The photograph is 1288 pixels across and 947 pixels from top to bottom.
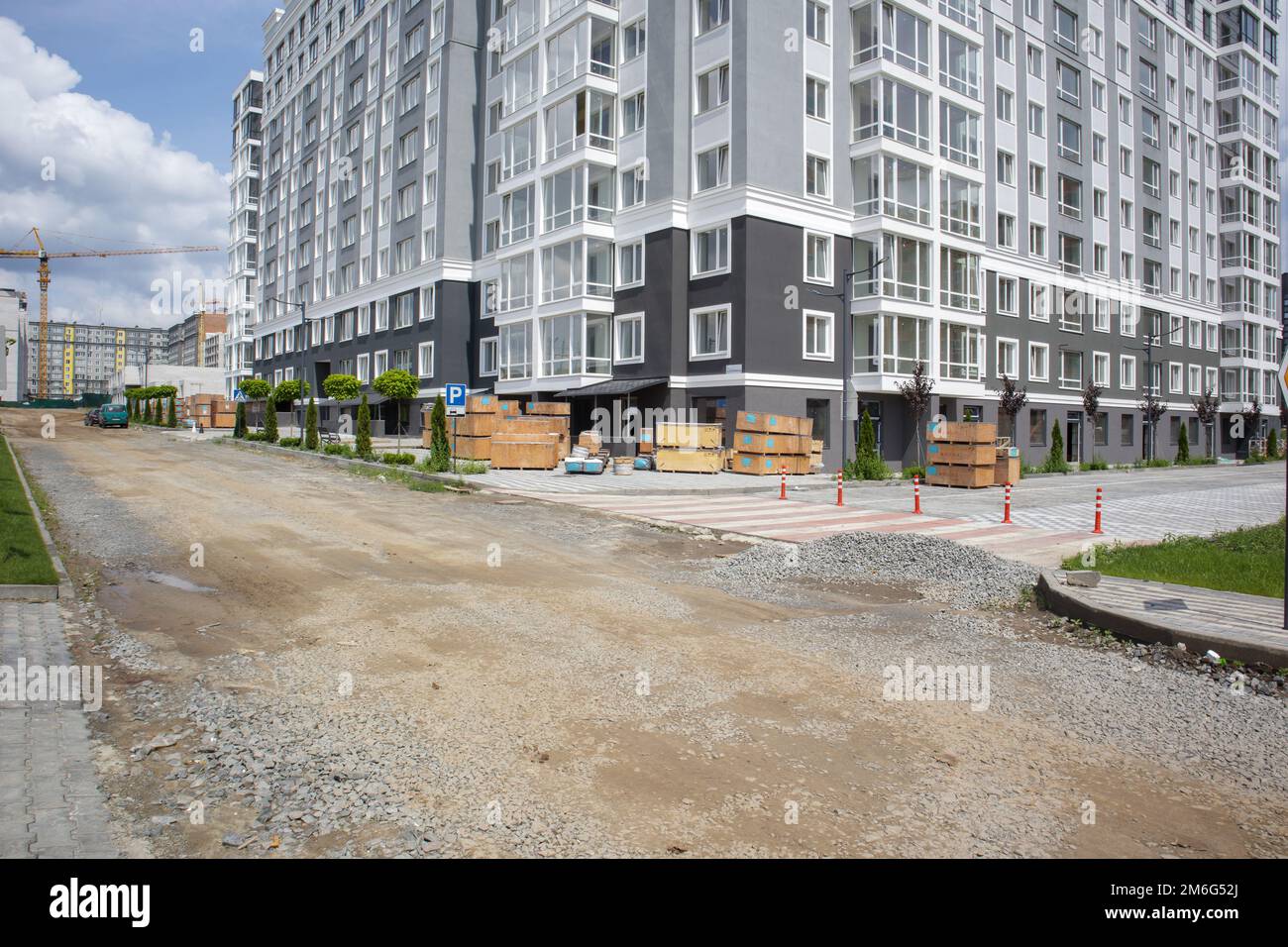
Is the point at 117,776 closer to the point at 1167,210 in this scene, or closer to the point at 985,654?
the point at 985,654

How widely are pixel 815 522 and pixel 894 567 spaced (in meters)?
5.81

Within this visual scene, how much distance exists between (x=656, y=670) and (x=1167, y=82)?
68425mm

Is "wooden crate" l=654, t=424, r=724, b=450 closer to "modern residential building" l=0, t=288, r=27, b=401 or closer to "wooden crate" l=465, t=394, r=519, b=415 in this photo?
"wooden crate" l=465, t=394, r=519, b=415

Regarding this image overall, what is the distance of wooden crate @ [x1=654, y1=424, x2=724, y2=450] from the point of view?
1181 inches

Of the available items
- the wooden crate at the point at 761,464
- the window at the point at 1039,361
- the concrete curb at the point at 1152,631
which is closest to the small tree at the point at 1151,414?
the window at the point at 1039,361

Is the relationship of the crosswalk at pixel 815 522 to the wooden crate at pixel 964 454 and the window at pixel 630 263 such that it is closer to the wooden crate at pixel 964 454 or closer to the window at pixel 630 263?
the wooden crate at pixel 964 454

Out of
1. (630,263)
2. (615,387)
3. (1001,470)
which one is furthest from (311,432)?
(1001,470)

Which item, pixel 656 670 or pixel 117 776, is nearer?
pixel 117 776

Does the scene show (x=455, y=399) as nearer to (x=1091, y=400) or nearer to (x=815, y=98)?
(x=815, y=98)

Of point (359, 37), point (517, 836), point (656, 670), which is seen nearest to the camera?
point (517, 836)
